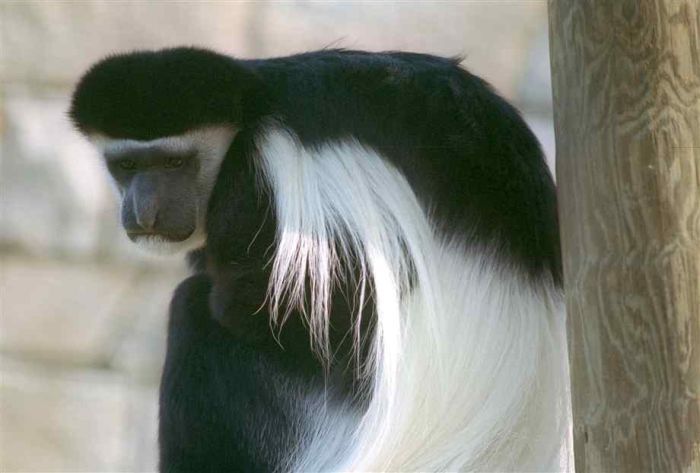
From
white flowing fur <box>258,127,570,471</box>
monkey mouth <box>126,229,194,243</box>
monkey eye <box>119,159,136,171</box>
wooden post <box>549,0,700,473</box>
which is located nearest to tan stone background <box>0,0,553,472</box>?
monkey eye <box>119,159,136,171</box>

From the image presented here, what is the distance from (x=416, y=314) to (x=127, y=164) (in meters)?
0.64

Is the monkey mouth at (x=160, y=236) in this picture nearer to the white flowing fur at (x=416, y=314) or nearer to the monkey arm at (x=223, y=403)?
the monkey arm at (x=223, y=403)

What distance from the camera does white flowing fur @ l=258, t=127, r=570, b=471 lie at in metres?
1.76

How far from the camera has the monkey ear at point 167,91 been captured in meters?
1.88

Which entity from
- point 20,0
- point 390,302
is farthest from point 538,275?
point 20,0

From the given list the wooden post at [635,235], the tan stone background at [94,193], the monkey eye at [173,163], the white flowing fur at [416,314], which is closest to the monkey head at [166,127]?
the monkey eye at [173,163]

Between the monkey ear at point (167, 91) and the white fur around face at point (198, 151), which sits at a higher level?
the monkey ear at point (167, 91)

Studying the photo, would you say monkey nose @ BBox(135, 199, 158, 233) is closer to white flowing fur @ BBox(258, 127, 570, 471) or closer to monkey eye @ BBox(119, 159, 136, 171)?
monkey eye @ BBox(119, 159, 136, 171)

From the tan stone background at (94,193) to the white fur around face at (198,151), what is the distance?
0.47 m

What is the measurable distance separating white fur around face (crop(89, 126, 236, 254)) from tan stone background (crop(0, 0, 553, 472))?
0.47m

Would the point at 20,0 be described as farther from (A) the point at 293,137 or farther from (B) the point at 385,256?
(B) the point at 385,256

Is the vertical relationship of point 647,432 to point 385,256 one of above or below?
below

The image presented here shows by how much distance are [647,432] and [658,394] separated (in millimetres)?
49

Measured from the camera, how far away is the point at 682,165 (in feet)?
4.42
